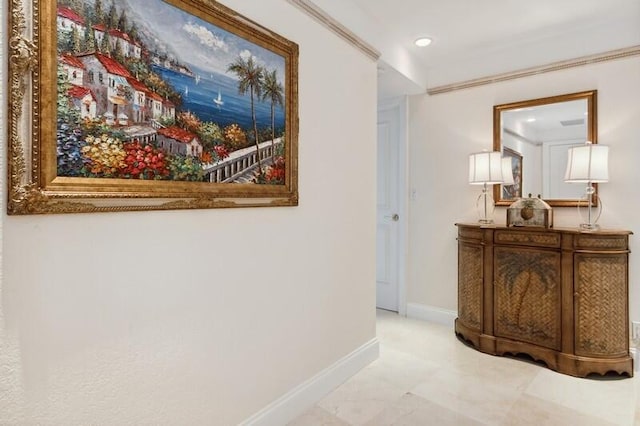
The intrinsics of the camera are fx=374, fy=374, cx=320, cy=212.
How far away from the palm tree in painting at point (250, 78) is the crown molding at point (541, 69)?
2263 millimetres

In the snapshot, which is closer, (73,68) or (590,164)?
(73,68)

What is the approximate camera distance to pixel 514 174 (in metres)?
3.10

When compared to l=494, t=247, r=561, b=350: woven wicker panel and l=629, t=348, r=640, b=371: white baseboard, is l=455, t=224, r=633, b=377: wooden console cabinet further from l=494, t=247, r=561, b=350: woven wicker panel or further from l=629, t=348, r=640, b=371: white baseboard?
l=629, t=348, r=640, b=371: white baseboard

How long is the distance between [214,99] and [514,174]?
2.58 m

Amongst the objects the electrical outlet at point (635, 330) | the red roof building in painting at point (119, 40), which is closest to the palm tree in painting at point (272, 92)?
the red roof building in painting at point (119, 40)

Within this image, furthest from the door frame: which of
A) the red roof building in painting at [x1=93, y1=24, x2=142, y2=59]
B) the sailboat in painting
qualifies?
the red roof building in painting at [x1=93, y1=24, x2=142, y2=59]

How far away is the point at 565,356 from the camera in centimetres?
247

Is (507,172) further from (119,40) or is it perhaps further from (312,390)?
(119,40)

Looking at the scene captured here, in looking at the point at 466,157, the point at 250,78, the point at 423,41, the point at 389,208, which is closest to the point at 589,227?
the point at 466,157

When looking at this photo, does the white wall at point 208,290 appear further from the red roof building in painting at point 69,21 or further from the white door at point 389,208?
the white door at point 389,208

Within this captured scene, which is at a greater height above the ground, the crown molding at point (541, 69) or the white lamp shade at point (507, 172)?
the crown molding at point (541, 69)

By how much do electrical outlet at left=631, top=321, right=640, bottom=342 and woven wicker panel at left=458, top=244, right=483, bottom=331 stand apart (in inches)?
38.7

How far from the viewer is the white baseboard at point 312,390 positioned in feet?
5.96

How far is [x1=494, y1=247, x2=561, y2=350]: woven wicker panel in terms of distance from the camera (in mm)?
2555
